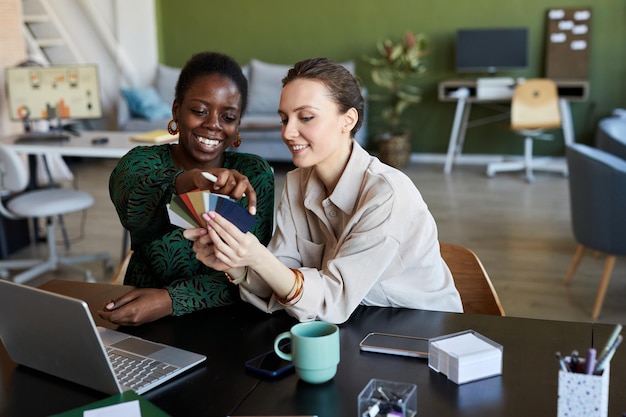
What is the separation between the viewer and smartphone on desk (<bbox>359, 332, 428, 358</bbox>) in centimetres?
134

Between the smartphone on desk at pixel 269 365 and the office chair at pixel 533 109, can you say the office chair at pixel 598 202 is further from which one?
the office chair at pixel 533 109

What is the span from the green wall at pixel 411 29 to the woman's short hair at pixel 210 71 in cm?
592

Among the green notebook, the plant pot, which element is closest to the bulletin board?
the plant pot

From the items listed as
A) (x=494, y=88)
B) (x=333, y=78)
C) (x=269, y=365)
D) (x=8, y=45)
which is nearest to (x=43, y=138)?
(x=8, y=45)

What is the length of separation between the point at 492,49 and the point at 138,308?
6.22 metres

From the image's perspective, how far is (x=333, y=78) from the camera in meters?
1.60

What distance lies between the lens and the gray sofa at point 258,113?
725 centimetres

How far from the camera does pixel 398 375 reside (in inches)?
49.8

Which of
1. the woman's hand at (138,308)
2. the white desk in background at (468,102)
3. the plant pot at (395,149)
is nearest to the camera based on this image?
the woman's hand at (138,308)

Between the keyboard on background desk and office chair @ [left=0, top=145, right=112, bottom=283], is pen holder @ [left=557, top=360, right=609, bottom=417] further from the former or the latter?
the keyboard on background desk

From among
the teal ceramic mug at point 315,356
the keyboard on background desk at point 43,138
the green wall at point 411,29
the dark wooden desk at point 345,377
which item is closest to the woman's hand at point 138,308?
the dark wooden desk at point 345,377

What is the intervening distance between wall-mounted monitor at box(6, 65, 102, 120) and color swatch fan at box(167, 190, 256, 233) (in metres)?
3.95

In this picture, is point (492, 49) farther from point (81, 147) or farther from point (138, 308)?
point (138, 308)

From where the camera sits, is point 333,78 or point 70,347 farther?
point 333,78
